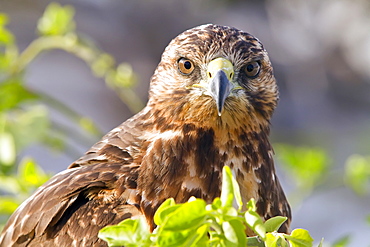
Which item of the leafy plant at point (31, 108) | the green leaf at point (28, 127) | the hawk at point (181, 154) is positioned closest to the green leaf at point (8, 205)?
the leafy plant at point (31, 108)

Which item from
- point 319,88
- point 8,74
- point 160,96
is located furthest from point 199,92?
point 319,88

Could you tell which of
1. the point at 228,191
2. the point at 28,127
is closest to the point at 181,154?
the point at 28,127

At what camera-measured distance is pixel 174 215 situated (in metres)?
1.17

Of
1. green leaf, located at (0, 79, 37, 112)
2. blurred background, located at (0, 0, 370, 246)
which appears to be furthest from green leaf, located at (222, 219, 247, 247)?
blurred background, located at (0, 0, 370, 246)

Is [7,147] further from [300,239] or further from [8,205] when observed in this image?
[300,239]

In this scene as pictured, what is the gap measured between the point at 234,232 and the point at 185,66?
3.93ft

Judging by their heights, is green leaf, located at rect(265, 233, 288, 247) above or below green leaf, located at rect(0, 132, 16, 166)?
below

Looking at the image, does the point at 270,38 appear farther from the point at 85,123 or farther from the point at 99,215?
the point at 99,215

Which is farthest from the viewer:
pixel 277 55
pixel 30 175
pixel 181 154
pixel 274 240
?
pixel 277 55

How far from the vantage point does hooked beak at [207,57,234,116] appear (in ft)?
6.75

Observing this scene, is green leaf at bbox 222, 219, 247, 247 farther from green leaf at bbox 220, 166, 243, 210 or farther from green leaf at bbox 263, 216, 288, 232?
green leaf at bbox 263, 216, 288, 232

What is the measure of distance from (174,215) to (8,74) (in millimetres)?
1965

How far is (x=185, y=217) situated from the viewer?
1.17 m

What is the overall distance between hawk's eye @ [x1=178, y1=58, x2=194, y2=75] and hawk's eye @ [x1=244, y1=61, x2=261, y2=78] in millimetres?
190
